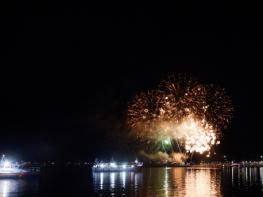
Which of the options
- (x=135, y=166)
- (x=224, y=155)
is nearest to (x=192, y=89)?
(x=135, y=166)

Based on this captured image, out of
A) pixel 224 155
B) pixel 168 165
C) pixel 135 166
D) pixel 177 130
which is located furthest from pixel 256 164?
pixel 177 130

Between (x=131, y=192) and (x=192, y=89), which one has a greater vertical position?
(x=192, y=89)

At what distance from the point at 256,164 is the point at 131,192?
12650cm

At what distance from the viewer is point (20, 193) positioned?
55969 millimetres

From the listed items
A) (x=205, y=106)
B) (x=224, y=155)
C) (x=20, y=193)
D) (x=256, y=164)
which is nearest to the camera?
(x=20, y=193)

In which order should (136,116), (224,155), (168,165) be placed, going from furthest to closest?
(224,155)
(168,165)
(136,116)

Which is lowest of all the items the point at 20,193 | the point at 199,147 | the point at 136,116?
the point at 20,193

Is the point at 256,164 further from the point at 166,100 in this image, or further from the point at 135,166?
the point at 166,100

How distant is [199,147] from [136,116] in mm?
10126

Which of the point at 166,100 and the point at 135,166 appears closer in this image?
the point at 166,100

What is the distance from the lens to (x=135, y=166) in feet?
367

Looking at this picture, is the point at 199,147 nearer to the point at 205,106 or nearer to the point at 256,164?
the point at 205,106

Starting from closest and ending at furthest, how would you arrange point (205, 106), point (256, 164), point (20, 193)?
point (20, 193)
point (205, 106)
point (256, 164)

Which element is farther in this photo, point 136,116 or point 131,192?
point 136,116
